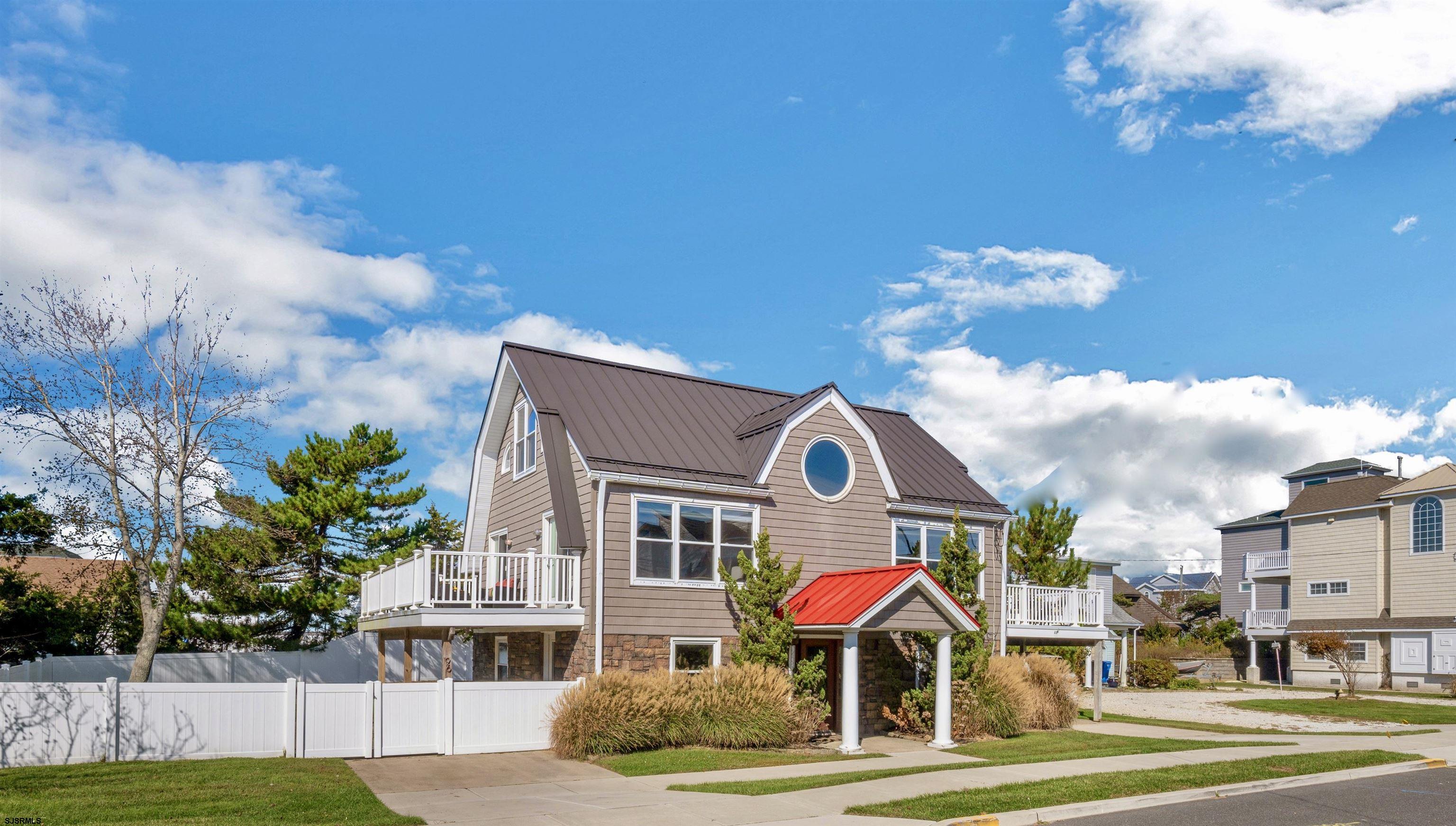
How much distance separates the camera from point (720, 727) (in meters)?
17.9

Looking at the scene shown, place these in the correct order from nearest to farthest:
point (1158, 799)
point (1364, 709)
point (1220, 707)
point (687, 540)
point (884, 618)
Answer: point (1158, 799) < point (884, 618) < point (687, 540) < point (1364, 709) < point (1220, 707)

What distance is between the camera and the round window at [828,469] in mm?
22062

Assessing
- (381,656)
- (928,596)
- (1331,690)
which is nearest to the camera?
(928,596)

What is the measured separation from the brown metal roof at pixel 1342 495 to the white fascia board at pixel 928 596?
31072 millimetres

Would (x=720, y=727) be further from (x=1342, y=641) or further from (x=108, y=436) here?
(x=1342, y=641)

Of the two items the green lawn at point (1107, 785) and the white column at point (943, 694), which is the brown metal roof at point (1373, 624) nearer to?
the green lawn at point (1107, 785)

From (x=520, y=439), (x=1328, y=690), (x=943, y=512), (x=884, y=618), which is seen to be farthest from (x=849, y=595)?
(x=1328, y=690)

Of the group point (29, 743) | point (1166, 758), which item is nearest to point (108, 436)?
point (29, 743)

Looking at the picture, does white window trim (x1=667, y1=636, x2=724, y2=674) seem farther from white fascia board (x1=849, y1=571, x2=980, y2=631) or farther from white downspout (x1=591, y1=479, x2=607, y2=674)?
white fascia board (x1=849, y1=571, x2=980, y2=631)

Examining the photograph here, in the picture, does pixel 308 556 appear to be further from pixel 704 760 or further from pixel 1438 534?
pixel 1438 534

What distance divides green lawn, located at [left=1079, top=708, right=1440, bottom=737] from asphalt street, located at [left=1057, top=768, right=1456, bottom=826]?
7.98 meters

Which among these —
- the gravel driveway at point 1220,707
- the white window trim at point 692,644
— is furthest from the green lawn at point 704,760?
the gravel driveway at point 1220,707

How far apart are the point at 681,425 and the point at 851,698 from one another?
22.7 feet

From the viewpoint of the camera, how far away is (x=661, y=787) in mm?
14344
